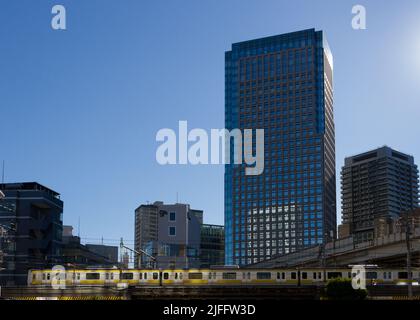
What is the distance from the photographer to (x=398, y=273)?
77.2 m

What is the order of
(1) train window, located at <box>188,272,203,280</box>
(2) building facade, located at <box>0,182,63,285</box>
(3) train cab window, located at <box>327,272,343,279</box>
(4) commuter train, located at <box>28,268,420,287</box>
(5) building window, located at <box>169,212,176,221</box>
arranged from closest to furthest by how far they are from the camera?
(4) commuter train, located at <box>28,268,420,287</box> < (3) train cab window, located at <box>327,272,343,279</box> < (1) train window, located at <box>188,272,203,280</box> < (2) building facade, located at <box>0,182,63,285</box> < (5) building window, located at <box>169,212,176,221</box>

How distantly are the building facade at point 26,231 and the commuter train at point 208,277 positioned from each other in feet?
129

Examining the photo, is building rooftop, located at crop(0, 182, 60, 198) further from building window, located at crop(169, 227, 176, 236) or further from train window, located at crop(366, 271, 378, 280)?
train window, located at crop(366, 271, 378, 280)

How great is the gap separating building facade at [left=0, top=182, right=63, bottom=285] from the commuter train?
39.5m

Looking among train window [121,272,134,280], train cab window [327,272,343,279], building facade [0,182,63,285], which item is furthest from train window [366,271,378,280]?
building facade [0,182,63,285]

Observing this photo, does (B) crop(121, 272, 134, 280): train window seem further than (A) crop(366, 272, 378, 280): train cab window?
Yes

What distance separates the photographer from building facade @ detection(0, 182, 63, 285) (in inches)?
4722

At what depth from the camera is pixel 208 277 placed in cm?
8112

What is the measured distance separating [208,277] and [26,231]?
180 feet

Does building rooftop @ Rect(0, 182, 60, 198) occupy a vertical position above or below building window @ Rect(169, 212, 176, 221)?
above

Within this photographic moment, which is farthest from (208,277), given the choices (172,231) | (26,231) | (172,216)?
(172,231)

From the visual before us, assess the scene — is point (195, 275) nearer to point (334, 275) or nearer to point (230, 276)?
point (230, 276)
